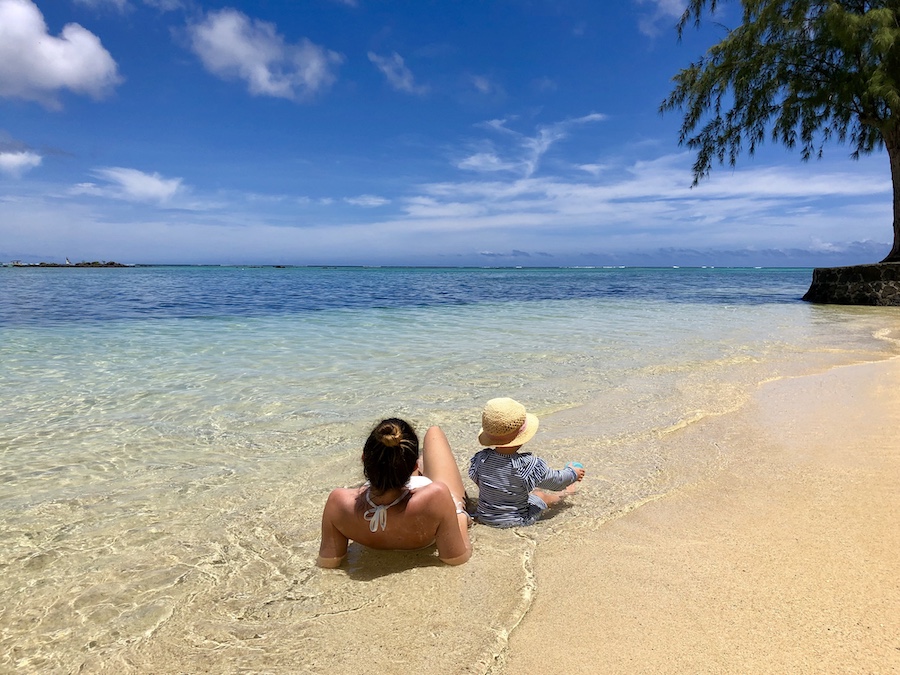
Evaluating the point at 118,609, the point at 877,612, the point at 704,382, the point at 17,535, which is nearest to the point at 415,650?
the point at 118,609

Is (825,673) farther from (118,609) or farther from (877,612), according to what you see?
(118,609)

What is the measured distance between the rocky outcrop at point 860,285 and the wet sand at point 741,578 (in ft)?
58.6

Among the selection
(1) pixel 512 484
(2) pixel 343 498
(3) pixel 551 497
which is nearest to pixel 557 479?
(1) pixel 512 484

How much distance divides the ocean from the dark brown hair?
519 mm

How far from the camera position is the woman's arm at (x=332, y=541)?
9.35 ft

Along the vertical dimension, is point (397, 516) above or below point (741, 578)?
above

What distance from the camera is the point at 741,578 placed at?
2.51m

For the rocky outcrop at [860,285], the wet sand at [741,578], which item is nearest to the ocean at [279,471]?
the wet sand at [741,578]

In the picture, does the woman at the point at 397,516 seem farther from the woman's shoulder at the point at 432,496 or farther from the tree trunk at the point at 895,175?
the tree trunk at the point at 895,175

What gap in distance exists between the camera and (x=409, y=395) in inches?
256

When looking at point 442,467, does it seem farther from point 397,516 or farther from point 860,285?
point 860,285

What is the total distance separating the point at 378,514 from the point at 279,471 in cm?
174

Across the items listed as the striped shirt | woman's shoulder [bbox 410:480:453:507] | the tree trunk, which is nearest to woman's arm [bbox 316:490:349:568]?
woman's shoulder [bbox 410:480:453:507]

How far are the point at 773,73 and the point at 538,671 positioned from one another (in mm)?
24153
